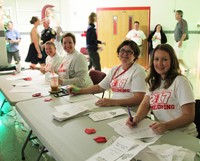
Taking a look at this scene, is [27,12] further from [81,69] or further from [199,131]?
[199,131]

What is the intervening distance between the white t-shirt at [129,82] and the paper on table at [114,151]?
0.88m

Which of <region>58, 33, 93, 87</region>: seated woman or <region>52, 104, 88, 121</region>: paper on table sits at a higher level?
<region>58, 33, 93, 87</region>: seated woman

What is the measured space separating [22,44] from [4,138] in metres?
5.19

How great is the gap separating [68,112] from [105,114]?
0.26 m

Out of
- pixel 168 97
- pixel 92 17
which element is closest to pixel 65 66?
pixel 168 97

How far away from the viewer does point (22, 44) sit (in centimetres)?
749

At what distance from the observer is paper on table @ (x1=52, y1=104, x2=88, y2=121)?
159 cm

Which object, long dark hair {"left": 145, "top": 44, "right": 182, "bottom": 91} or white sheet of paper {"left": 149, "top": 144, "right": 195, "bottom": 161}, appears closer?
white sheet of paper {"left": 149, "top": 144, "right": 195, "bottom": 161}

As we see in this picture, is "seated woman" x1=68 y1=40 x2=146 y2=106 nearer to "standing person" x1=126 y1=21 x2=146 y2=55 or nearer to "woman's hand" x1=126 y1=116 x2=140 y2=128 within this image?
"woman's hand" x1=126 y1=116 x2=140 y2=128

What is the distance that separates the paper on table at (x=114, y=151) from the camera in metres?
1.08

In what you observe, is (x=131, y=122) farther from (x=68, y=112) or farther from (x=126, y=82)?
(x=126, y=82)

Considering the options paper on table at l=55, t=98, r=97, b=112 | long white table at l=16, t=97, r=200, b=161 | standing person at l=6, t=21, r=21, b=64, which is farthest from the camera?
standing person at l=6, t=21, r=21, b=64

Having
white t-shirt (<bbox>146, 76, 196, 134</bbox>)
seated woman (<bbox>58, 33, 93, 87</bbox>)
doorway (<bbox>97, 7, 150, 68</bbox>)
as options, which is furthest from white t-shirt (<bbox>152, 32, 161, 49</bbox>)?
white t-shirt (<bbox>146, 76, 196, 134</bbox>)

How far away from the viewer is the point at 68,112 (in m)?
1.68
